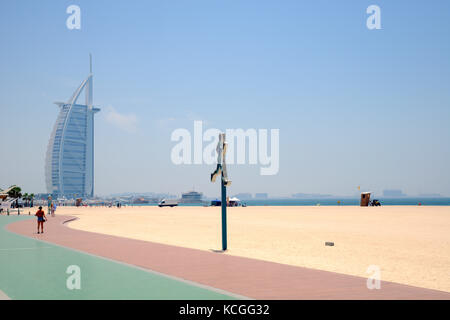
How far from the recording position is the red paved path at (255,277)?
747 cm

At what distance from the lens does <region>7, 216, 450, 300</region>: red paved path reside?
7.47 m

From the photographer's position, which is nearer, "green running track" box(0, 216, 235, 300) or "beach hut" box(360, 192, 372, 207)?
"green running track" box(0, 216, 235, 300)

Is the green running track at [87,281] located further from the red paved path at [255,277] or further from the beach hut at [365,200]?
the beach hut at [365,200]

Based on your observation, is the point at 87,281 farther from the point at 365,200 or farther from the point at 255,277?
the point at 365,200

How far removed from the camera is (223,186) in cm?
1581

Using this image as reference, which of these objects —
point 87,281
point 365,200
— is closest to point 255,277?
point 87,281

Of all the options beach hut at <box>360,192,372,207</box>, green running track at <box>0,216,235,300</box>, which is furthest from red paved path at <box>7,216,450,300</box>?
beach hut at <box>360,192,372,207</box>

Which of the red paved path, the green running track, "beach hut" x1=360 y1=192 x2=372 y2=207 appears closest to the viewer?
the red paved path

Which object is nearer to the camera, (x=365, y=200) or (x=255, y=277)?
(x=255, y=277)

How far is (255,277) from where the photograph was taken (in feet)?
29.9

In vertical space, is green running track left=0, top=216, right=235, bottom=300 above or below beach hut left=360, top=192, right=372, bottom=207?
above

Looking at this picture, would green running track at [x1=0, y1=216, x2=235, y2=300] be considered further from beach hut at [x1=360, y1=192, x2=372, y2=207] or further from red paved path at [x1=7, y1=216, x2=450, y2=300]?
beach hut at [x1=360, y1=192, x2=372, y2=207]
